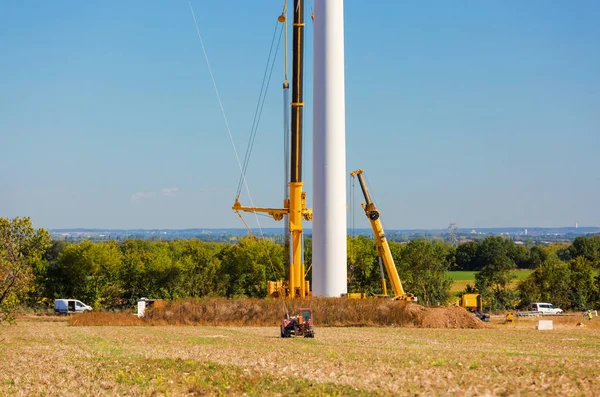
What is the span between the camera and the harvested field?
48.9 meters

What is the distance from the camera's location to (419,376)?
805 inches

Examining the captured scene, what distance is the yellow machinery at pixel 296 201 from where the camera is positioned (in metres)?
51.8

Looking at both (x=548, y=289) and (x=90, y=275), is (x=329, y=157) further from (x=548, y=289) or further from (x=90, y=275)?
(x=90, y=275)

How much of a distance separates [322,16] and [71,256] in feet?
160

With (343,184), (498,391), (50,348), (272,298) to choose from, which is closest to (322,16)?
(343,184)

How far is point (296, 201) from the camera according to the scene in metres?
52.0

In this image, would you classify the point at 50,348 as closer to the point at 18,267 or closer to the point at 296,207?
the point at 18,267

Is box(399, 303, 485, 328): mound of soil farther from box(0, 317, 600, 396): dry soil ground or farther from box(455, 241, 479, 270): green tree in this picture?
box(455, 241, 479, 270): green tree

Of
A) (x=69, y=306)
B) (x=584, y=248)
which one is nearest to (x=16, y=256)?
(x=69, y=306)

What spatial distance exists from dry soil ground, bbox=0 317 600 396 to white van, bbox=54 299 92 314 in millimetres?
42153

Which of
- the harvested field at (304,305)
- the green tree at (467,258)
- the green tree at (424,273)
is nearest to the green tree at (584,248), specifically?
the green tree at (467,258)

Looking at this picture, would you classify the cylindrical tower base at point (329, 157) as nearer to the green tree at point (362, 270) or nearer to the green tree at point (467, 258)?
the green tree at point (362, 270)

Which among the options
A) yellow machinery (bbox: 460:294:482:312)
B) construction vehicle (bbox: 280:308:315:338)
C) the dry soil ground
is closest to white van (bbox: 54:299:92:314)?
yellow machinery (bbox: 460:294:482:312)

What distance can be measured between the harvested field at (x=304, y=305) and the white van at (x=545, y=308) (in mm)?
27708
